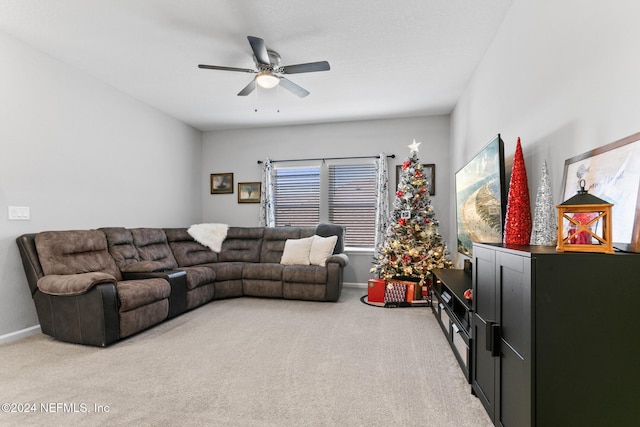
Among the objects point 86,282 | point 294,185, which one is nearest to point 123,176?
point 86,282

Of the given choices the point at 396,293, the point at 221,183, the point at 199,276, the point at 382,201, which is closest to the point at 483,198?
the point at 396,293

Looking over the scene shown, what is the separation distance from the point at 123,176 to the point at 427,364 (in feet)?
13.9

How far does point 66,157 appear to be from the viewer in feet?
11.8

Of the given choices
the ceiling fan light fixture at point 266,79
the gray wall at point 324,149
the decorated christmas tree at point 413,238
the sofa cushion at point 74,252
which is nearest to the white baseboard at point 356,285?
the gray wall at point 324,149

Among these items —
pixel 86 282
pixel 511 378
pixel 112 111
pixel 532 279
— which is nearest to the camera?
pixel 532 279

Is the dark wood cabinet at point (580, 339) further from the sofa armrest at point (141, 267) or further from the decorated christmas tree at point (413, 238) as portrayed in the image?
the sofa armrest at point (141, 267)

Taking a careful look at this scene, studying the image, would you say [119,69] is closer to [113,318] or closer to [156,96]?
[156,96]

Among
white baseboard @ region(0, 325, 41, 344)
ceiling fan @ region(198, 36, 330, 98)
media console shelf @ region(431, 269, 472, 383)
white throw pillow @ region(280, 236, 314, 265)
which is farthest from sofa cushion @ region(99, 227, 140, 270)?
media console shelf @ region(431, 269, 472, 383)

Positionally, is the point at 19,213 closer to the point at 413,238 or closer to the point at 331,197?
the point at 331,197

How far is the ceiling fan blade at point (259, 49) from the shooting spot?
2627mm

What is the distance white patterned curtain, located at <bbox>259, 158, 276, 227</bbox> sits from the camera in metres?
5.88

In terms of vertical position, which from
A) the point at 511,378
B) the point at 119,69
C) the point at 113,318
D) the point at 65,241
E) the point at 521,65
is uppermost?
the point at 119,69

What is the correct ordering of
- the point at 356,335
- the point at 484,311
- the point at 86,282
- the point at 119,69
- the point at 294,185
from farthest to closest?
the point at 294,185 < the point at 119,69 < the point at 356,335 < the point at 86,282 < the point at 484,311

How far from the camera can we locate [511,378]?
1.40m
